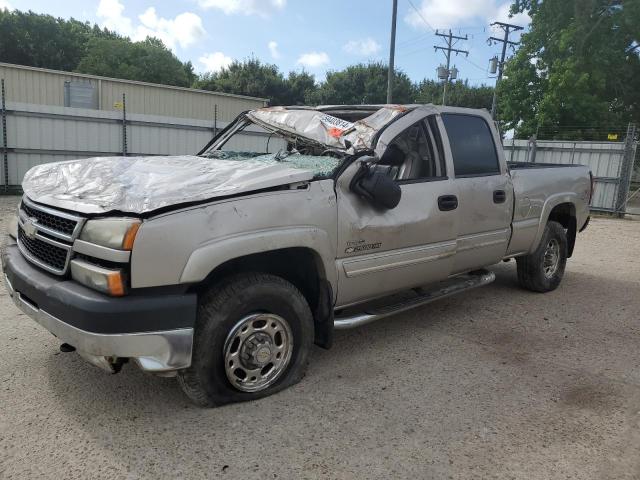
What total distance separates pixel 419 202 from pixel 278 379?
66.6 inches

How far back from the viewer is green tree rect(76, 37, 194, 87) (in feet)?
148

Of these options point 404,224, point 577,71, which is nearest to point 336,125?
point 404,224

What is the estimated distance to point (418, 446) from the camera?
2852mm

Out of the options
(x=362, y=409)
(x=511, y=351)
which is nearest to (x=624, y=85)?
(x=511, y=351)

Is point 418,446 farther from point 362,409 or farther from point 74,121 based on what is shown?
point 74,121

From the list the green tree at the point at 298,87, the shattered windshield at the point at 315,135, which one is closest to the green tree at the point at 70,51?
the green tree at the point at 298,87

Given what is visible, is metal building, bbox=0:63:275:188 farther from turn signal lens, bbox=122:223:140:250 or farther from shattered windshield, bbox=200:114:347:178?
turn signal lens, bbox=122:223:140:250

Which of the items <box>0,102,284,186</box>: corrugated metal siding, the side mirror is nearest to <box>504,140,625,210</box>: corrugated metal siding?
<box>0,102,284,186</box>: corrugated metal siding

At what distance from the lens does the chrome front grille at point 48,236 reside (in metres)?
2.88

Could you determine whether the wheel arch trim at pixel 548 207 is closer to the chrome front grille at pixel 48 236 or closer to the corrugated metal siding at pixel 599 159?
the chrome front grille at pixel 48 236

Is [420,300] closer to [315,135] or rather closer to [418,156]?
[418,156]

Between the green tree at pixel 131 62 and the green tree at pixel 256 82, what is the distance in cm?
458

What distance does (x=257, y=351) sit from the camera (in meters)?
3.13

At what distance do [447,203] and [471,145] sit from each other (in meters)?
0.80
